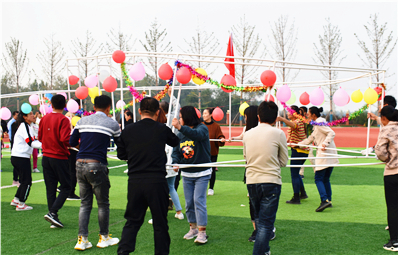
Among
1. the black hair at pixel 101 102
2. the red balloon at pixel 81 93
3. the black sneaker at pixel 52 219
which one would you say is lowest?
the black sneaker at pixel 52 219

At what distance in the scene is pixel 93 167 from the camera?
3.98 meters

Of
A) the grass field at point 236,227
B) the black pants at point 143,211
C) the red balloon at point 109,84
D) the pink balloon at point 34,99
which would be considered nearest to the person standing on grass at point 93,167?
the grass field at point 236,227

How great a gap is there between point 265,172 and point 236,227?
1.83 meters

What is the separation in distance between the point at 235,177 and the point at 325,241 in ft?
17.1

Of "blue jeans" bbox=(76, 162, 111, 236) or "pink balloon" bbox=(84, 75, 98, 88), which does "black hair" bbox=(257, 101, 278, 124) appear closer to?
"blue jeans" bbox=(76, 162, 111, 236)

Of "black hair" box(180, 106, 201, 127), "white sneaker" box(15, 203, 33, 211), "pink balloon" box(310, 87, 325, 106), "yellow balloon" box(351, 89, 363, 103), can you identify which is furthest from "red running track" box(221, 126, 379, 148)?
"black hair" box(180, 106, 201, 127)

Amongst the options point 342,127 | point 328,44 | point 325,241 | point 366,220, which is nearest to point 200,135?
point 325,241

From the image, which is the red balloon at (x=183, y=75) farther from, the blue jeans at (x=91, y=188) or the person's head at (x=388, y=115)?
the person's head at (x=388, y=115)

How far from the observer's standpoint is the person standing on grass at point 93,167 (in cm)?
400

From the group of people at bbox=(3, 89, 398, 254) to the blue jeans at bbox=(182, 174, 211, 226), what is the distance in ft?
0.04

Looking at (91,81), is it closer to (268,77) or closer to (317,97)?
(268,77)

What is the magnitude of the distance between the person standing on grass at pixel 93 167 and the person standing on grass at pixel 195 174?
2.99ft

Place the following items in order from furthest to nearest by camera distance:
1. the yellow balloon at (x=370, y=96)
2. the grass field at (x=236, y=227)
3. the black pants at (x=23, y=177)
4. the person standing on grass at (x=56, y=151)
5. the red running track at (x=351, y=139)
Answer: the red running track at (x=351, y=139) → the black pants at (x=23, y=177) → the yellow balloon at (x=370, y=96) → the person standing on grass at (x=56, y=151) → the grass field at (x=236, y=227)

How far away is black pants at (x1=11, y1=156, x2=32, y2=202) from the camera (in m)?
5.86
